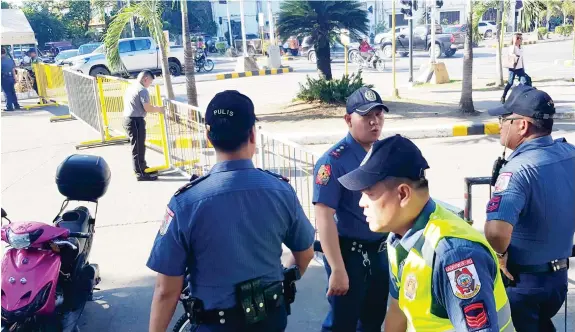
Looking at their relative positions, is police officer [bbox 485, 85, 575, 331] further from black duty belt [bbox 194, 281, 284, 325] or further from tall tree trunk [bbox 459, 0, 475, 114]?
tall tree trunk [bbox 459, 0, 475, 114]

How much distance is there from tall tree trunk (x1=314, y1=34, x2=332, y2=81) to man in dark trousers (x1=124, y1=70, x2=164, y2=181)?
638 cm

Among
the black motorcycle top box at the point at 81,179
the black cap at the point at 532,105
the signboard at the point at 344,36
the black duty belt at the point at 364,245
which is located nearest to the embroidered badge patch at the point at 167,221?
the black duty belt at the point at 364,245

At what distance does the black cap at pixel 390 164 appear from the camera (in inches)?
76.8

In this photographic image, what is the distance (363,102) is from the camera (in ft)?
10.8

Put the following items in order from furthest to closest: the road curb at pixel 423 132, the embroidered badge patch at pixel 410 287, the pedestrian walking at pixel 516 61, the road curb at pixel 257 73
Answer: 1. the road curb at pixel 257 73
2. the pedestrian walking at pixel 516 61
3. the road curb at pixel 423 132
4. the embroidered badge patch at pixel 410 287

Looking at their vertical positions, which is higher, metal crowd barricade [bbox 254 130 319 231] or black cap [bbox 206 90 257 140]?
black cap [bbox 206 90 257 140]

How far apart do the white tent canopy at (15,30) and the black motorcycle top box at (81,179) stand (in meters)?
13.8

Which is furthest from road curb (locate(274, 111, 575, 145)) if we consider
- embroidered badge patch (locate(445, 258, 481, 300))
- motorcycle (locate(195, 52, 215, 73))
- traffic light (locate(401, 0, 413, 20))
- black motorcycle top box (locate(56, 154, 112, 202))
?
motorcycle (locate(195, 52, 215, 73))

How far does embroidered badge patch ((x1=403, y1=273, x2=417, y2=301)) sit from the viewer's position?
1.85 meters

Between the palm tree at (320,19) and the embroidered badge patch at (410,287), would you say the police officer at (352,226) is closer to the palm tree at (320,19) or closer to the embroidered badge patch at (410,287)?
the embroidered badge patch at (410,287)

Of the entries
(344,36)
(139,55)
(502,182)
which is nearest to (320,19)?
(344,36)

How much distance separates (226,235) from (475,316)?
1.06 metres

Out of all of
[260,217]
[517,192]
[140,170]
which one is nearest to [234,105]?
[260,217]

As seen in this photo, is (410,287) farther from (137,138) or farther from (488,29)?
(488,29)
